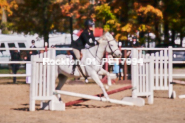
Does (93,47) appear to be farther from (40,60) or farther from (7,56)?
(7,56)

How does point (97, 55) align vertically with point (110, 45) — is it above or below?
below

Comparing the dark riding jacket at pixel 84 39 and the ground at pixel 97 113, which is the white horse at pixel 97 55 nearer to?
the dark riding jacket at pixel 84 39

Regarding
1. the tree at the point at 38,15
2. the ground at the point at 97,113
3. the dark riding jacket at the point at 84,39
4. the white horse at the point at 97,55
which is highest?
the tree at the point at 38,15

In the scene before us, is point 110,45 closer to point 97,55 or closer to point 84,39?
point 97,55

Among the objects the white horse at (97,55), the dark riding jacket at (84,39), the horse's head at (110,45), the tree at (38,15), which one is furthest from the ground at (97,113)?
the tree at (38,15)

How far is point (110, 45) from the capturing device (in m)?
14.6

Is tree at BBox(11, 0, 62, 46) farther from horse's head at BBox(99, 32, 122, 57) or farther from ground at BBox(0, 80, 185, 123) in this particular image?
A: horse's head at BBox(99, 32, 122, 57)

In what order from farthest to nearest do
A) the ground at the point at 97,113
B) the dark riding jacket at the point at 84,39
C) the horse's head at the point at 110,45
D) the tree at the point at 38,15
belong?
the tree at the point at 38,15 < the horse's head at the point at 110,45 < the dark riding jacket at the point at 84,39 < the ground at the point at 97,113

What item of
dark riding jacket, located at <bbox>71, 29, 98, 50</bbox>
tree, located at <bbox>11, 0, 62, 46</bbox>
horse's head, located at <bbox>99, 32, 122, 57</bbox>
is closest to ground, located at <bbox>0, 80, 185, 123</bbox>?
horse's head, located at <bbox>99, 32, 122, 57</bbox>

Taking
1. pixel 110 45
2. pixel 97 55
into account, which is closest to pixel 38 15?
pixel 97 55

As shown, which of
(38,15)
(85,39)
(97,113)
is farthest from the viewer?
(38,15)

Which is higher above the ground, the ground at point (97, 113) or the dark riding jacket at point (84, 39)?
the dark riding jacket at point (84, 39)

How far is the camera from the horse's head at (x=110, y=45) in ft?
47.6

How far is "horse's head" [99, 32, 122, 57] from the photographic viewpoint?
14523mm
